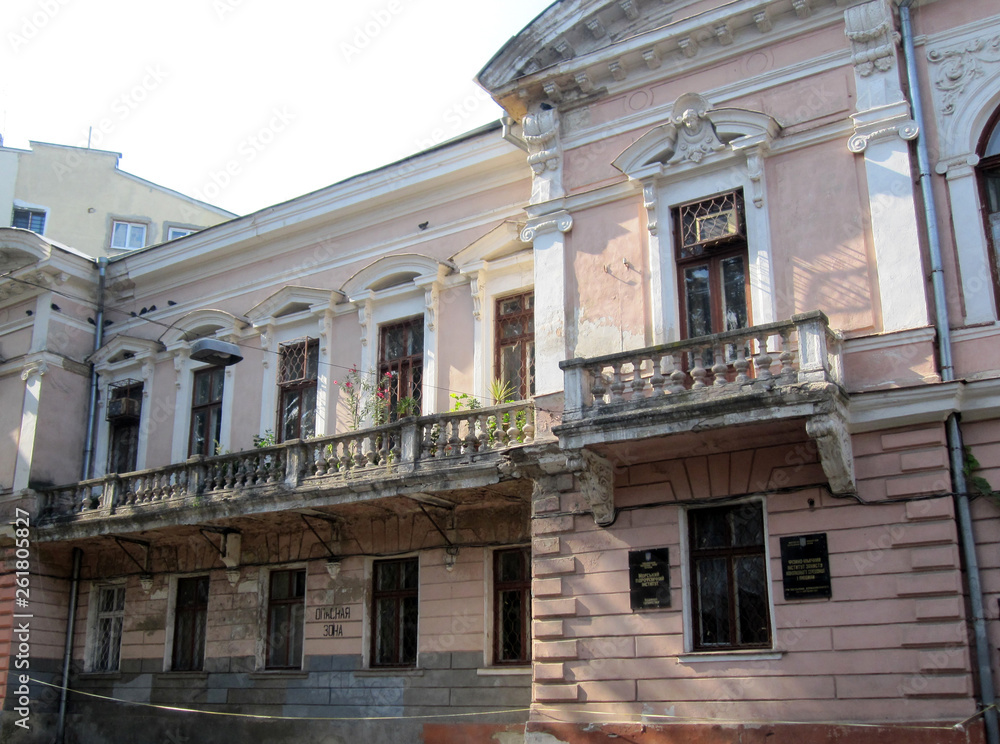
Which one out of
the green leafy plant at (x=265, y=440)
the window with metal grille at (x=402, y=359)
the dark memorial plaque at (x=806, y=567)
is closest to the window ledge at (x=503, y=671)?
the dark memorial plaque at (x=806, y=567)

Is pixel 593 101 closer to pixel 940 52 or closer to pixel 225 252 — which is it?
pixel 940 52

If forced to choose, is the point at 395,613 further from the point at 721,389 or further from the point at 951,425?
the point at 951,425

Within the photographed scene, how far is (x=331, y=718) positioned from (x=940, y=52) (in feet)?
37.4

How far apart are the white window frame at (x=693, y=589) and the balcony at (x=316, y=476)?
2249 millimetres

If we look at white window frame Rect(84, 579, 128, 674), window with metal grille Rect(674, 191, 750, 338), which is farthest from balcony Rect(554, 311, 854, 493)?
white window frame Rect(84, 579, 128, 674)

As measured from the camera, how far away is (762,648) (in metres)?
10.7

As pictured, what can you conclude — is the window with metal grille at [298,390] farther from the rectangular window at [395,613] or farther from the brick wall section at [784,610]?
the brick wall section at [784,610]

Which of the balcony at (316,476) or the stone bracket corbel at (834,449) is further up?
the balcony at (316,476)

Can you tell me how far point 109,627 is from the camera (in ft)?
58.6

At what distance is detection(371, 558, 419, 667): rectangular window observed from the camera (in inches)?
567

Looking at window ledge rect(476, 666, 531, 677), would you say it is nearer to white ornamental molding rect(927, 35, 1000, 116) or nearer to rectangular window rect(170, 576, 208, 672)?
rectangular window rect(170, 576, 208, 672)

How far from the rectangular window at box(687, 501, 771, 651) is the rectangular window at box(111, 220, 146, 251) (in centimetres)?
2148

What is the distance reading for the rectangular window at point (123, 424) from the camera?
1866cm

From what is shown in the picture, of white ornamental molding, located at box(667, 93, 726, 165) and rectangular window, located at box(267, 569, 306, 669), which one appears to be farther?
rectangular window, located at box(267, 569, 306, 669)
